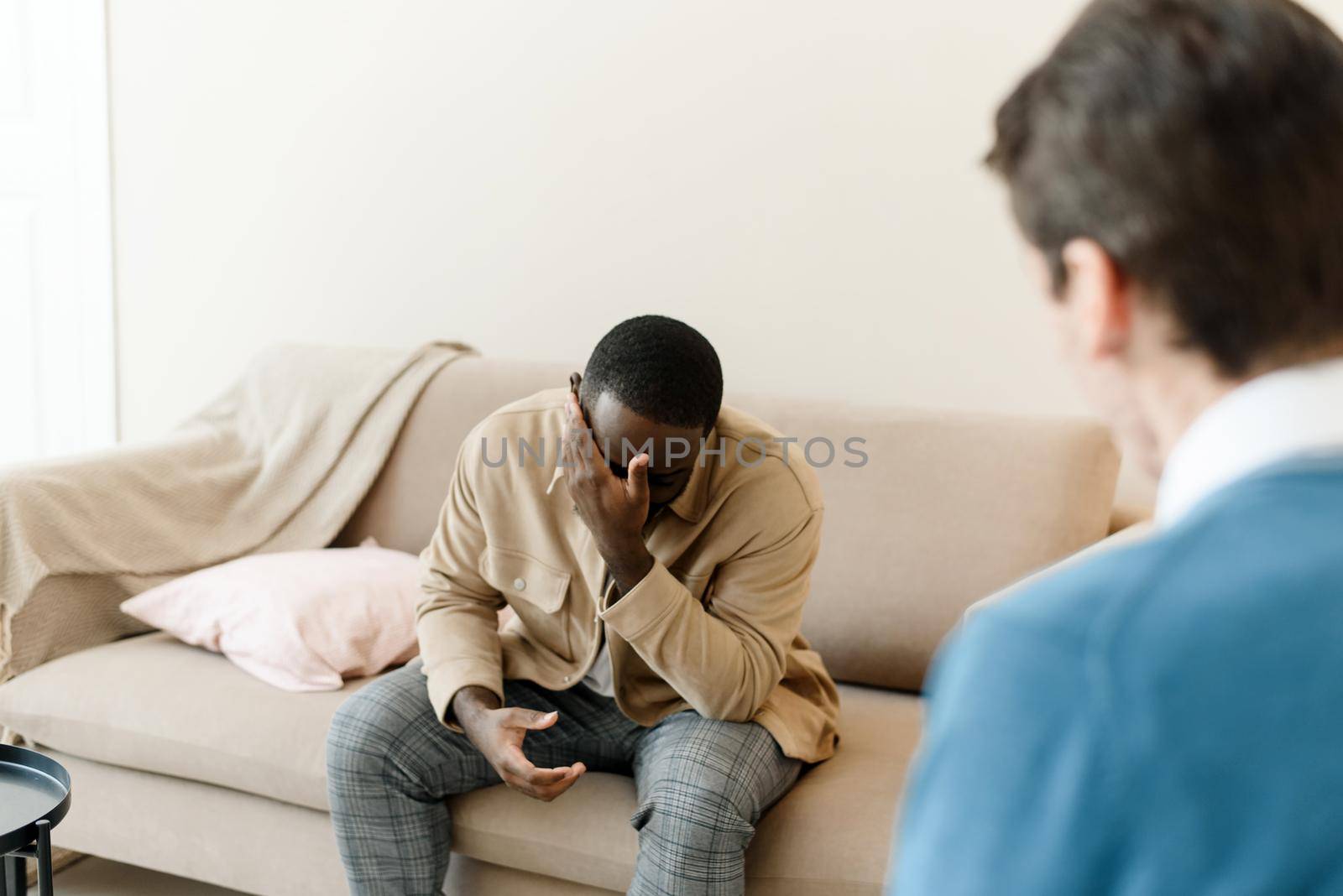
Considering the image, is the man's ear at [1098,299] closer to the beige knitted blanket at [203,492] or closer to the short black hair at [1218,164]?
the short black hair at [1218,164]

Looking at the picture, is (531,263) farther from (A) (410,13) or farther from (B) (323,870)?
(B) (323,870)

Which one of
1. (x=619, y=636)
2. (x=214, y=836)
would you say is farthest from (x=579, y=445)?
(x=214, y=836)

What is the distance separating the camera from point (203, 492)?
2.43 m

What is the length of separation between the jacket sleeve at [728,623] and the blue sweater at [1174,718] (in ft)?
3.52

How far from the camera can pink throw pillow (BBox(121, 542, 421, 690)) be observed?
79.4 inches

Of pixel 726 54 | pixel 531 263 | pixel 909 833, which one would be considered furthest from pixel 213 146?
pixel 909 833

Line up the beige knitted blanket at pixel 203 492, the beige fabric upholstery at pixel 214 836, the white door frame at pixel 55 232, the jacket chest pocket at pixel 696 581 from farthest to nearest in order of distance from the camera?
1. the white door frame at pixel 55 232
2. the beige knitted blanket at pixel 203 492
3. the beige fabric upholstery at pixel 214 836
4. the jacket chest pocket at pixel 696 581

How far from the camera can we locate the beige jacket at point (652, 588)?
1.61 meters

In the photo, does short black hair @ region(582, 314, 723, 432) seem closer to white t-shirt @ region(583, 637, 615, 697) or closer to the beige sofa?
white t-shirt @ region(583, 637, 615, 697)

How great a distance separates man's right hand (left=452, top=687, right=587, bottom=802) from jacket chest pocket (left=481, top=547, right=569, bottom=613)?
162mm

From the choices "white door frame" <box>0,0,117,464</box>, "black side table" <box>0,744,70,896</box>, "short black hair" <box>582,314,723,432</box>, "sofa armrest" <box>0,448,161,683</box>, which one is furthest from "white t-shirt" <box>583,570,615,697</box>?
"white door frame" <box>0,0,117,464</box>

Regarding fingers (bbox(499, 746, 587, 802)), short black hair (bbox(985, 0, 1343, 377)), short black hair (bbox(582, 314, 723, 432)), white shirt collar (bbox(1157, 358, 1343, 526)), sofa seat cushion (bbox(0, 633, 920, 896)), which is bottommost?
sofa seat cushion (bbox(0, 633, 920, 896))

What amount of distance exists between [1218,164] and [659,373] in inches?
39.0

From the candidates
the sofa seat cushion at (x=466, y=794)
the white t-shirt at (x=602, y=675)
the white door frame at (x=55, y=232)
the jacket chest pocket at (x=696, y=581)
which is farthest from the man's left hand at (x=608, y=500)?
the white door frame at (x=55, y=232)
